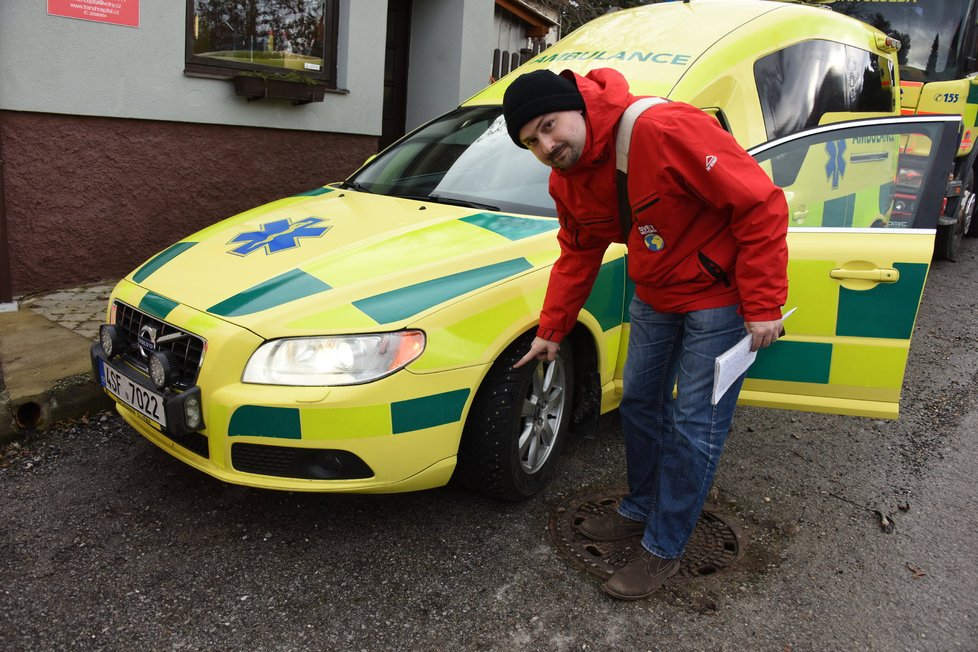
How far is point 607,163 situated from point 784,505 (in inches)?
70.0

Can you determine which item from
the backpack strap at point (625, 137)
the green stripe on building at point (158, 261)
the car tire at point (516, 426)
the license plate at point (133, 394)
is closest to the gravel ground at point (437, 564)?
the car tire at point (516, 426)

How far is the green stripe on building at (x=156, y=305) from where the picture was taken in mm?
2707

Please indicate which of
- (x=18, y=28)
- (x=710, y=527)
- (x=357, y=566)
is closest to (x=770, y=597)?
(x=710, y=527)

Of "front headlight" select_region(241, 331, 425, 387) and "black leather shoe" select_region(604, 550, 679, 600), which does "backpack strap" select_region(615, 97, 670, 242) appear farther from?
"black leather shoe" select_region(604, 550, 679, 600)

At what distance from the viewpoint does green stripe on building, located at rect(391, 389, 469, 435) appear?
8.23ft

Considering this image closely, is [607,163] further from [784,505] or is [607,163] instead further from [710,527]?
[784,505]

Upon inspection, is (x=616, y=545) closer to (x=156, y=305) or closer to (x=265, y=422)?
(x=265, y=422)

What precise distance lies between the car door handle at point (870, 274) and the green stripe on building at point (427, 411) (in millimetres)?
1538

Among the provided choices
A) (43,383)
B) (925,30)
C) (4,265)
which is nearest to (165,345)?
(43,383)

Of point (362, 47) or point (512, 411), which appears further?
point (362, 47)

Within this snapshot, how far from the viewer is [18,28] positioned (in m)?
4.76

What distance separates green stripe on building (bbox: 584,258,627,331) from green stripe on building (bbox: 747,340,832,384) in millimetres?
567

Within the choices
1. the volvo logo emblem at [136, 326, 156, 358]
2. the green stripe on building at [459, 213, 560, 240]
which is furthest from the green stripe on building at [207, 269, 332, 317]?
the green stripe on building at [459, 213, 560, 240]

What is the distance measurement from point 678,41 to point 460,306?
213 cm
